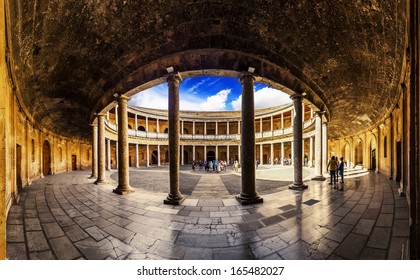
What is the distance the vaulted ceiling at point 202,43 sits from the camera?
3937 millimetres

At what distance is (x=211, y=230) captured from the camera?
3537 millimetres

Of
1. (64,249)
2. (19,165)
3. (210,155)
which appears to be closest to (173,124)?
(64,249)

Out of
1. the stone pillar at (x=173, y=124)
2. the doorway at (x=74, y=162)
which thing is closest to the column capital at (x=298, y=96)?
the stone pillar at (x=173, y=124)

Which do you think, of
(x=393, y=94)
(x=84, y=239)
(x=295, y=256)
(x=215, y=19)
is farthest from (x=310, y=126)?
(x=84, y=239)

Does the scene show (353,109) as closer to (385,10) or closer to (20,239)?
(385,10)

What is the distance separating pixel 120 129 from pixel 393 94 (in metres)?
11.4

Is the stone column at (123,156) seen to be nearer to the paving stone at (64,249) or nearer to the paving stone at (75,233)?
the paving stone at (75,233)

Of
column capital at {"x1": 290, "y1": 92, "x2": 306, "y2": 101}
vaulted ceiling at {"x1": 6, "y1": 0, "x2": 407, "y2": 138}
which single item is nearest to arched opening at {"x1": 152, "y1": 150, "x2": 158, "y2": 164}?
vaulted ceiling at {"x1": 6, "y1": 0, "x2": 407, "y2": 138}

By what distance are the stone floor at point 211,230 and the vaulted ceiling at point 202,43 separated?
13.2 feet

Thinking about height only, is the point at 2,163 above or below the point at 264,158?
above

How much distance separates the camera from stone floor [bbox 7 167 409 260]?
2.74 m

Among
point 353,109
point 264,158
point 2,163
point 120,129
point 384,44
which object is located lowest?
point 264,158

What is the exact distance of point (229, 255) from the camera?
9.04 feet

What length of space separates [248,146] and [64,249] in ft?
15.7
